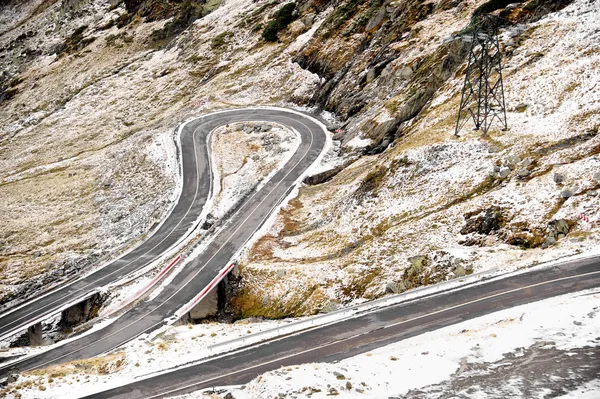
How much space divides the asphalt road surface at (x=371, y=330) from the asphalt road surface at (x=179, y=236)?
1139cm

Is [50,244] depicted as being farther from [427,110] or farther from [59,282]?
[427,110]

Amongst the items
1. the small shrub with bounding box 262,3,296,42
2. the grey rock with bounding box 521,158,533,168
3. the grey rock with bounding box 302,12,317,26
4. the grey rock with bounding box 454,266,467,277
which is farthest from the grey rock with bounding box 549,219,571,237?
the small shrub with bounding box 262,3,296,42

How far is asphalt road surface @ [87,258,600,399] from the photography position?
22.5 meters

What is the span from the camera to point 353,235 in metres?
36.8

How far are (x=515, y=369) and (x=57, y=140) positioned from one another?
82.1 metres

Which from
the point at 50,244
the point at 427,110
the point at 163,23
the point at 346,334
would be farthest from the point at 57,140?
the point at 346,334

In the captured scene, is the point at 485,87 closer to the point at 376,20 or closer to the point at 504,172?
the point at 504,172

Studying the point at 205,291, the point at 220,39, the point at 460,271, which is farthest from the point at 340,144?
the point at 220,39

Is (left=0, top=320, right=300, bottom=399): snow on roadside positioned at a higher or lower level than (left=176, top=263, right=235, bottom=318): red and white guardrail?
higher

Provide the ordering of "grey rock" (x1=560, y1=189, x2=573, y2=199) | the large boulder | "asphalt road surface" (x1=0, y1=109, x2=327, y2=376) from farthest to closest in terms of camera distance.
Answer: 1. "asphalt road surface" (x1=0, y1=109, x2=327, y2=376)
2. the large boulder
3. "grey rock" (x1=560, y1=189, x2=573, y2=199)

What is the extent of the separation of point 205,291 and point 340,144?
27.9 m

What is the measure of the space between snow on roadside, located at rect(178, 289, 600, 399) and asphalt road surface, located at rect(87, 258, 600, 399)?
1.43 metres

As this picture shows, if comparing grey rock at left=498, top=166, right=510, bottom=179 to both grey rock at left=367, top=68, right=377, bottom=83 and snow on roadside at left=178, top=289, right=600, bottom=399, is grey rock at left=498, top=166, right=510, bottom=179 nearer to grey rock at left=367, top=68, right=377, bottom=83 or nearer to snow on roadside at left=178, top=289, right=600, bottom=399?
snow on roadside at left=178, top=289, right=600, bottom=399

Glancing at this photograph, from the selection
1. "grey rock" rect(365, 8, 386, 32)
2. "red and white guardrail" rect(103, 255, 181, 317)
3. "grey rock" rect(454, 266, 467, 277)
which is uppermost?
"grey rock" rect(365, 8, 386, 32)
